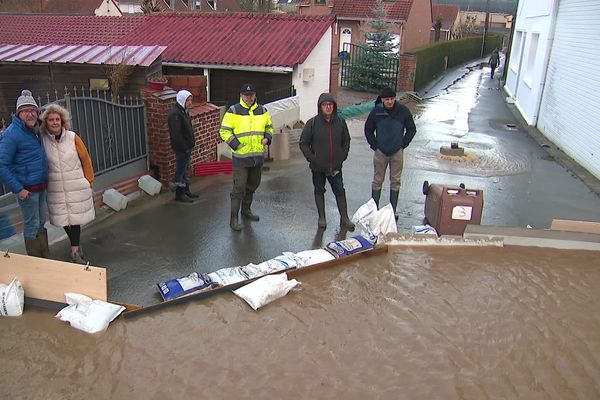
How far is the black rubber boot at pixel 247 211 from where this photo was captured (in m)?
6.54

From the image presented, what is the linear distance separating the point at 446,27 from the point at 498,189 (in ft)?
167

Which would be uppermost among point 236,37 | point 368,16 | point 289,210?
point 368,16

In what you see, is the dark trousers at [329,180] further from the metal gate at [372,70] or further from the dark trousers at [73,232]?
the metal gate at [372,70]

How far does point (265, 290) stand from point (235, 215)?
1.84m

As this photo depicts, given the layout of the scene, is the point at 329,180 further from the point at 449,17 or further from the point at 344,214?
the point at 449,17

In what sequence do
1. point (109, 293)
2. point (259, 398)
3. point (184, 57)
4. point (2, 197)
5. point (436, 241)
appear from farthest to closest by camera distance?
1. point (184, 57)
2. point (436, 241)
3. point (2, 197)
4. point (109, 293)
5. point (259, 398)

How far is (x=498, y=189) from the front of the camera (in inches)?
323

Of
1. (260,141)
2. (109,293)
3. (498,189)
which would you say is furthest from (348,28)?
(109,293)

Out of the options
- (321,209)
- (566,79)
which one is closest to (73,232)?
(321,209)

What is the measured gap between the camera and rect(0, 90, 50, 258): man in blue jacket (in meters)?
4.37

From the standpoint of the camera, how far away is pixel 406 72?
2077 cm

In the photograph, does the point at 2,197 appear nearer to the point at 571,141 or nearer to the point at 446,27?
the point at 571,141

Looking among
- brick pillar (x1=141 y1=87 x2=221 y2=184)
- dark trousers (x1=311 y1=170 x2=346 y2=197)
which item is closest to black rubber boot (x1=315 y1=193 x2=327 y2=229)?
dark trousers (x1=311 y1=170 x2=346 y2=197)

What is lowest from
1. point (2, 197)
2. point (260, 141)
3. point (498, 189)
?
point (498, 189)
